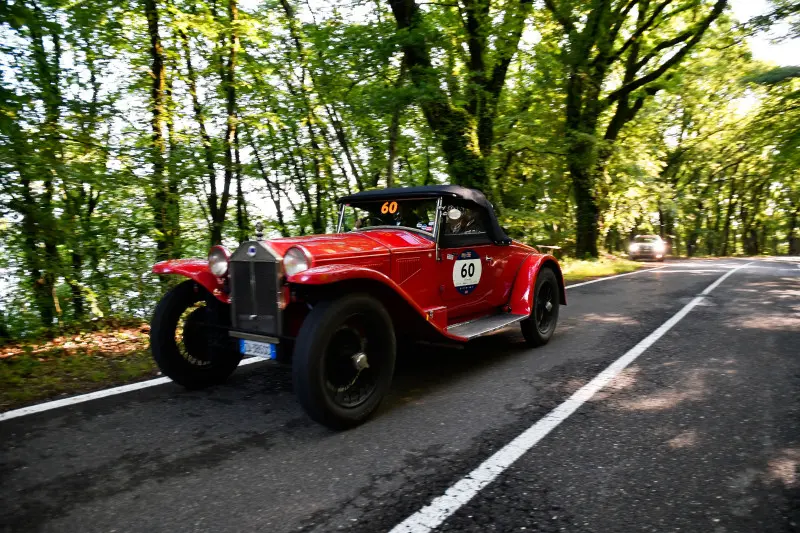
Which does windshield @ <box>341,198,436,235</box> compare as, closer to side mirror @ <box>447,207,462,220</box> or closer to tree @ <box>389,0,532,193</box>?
side mirror @ <box>447,207,462,220</box>

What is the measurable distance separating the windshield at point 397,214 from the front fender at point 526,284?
1.53 m

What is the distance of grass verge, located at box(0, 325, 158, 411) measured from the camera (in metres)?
4.34

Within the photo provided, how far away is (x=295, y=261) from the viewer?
3.70m

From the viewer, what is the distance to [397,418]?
3.77 m

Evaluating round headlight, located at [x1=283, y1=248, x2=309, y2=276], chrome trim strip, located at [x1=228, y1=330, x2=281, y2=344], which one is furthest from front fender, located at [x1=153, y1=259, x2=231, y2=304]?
round headlight, located at [x1=283, y1=248, x2=309, y2=276]

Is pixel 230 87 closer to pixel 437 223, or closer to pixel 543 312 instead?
pixel 437 223

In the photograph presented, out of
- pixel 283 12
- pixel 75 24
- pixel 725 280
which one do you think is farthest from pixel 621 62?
pixel 75 24

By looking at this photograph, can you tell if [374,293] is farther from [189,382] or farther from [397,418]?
[189,382]

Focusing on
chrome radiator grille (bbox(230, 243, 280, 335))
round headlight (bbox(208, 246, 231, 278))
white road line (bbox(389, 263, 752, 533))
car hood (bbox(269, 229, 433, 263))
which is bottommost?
white road line (bbox(389, 263, 752, 533))

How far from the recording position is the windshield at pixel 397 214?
5.09 m

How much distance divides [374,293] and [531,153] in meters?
11.4

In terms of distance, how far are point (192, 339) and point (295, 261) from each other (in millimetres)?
1455

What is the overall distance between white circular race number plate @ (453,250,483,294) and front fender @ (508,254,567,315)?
2.18 ft

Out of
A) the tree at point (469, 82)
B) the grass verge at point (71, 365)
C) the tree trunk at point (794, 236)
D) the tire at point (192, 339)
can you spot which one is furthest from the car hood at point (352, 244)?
the tree trunk at point (794, 236)
